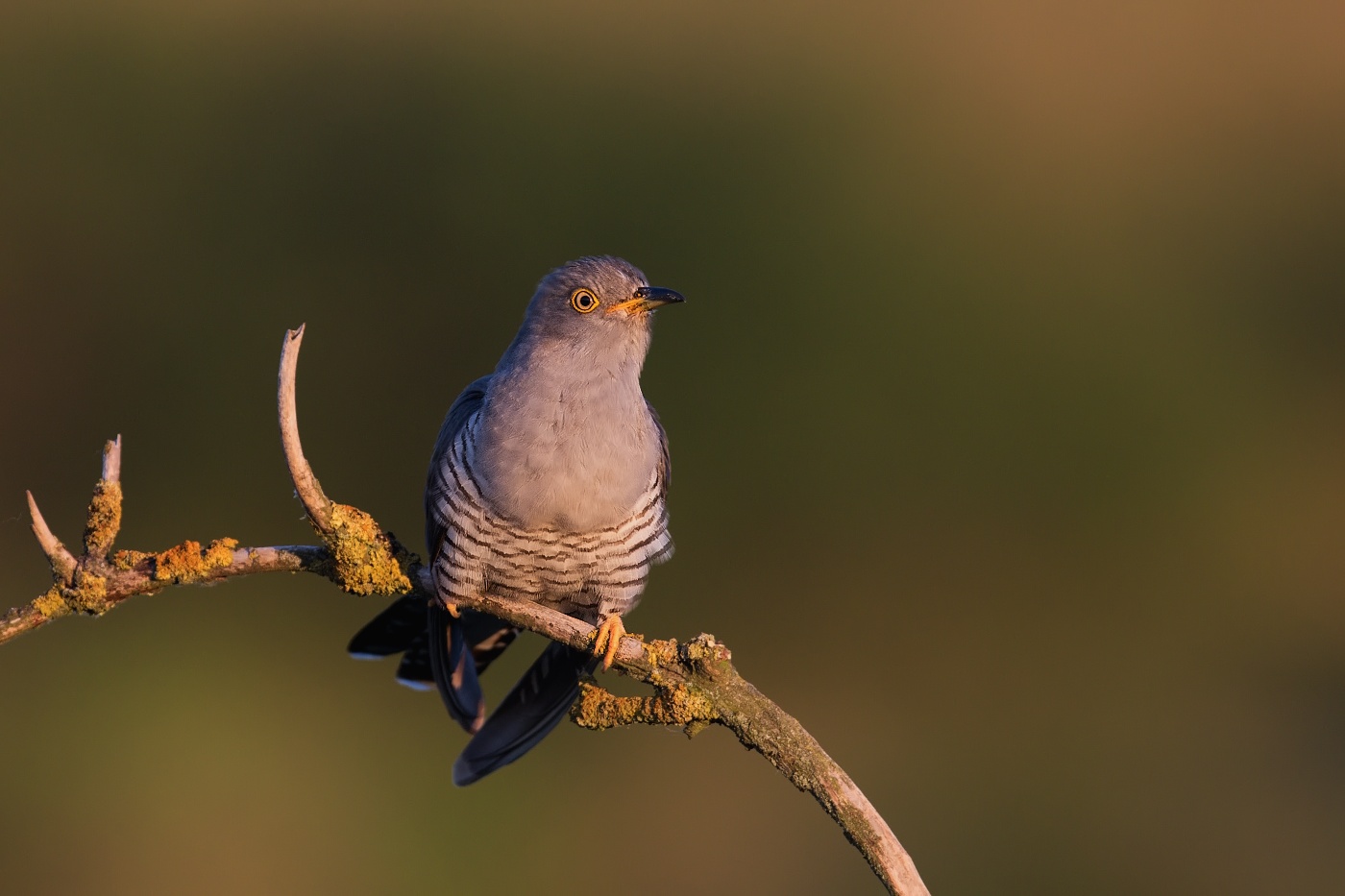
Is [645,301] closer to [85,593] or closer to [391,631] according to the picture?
[391,631]

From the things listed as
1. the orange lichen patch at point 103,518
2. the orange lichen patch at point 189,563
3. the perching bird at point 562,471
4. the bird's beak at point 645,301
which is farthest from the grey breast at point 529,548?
the orange lichen patch at point 103,518

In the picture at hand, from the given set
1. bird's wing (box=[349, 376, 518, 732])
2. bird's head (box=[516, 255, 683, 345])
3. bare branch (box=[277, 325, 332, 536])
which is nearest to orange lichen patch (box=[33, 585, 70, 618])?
bare branch (box=[277, 325, 332, 536])

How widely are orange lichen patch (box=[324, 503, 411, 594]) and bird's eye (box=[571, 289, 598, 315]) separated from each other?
29.2 inches

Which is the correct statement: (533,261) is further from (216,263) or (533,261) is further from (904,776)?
(904,776)

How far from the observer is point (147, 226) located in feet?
21.3

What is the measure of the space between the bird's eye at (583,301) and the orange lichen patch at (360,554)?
74 cm

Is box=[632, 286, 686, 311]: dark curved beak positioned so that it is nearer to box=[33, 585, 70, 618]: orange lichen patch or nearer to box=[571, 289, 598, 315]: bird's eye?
box=[571, 289, 598, 315]: bird's eye

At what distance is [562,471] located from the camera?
98.1 inches

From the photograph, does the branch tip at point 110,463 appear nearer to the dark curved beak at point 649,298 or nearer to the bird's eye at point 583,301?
the bird's eye at point 583,301

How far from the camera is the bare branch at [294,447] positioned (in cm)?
212

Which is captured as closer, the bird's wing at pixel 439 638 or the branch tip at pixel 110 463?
the branch tip at pixel 110 463

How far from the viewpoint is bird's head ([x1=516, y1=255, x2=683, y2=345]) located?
2.72 metres

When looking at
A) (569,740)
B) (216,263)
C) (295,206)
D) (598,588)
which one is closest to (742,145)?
(295,206)

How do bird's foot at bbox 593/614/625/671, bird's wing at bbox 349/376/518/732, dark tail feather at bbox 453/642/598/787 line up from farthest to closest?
dark tail feather at bbox 453/642/598/787 < bird's wing at bbox 349/376/518/732 < bird's foot at bbox 593/614/625/671
